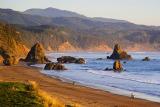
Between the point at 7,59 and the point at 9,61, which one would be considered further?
the point at 7,59

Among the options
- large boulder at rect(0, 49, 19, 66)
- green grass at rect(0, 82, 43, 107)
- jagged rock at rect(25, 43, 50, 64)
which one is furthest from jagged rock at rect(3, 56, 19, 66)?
green grass at rect(0, 82, 43, 107)

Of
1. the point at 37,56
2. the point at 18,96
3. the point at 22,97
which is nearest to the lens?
the point at 22,97

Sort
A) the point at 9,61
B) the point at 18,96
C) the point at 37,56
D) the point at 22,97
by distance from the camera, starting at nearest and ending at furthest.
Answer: the point at 22,97
the point at 18,96
the point at 9,61
the point at 37,56

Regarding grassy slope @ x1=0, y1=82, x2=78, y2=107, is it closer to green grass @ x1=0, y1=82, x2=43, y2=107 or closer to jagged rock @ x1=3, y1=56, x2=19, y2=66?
green grass @ x1=0, y1=82, x2=43, y2=107

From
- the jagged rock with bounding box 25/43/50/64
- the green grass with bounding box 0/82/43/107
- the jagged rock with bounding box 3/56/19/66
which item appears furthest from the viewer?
the jagged rock with bounding box 25/43/50/64

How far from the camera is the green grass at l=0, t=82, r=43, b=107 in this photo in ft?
55.4

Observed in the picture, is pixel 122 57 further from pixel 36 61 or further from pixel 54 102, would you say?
pixel 54 102

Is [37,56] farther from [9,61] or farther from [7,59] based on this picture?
[9,61]

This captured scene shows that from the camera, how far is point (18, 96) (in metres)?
17.8

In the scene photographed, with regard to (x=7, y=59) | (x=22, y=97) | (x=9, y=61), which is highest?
(x=22, y=97)

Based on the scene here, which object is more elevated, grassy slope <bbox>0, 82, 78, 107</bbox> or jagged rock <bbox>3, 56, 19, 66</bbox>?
grassy slope <bbox>0, 82, 78, 107</bbox>

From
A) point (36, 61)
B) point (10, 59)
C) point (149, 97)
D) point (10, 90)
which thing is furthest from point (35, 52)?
point (10, 90)

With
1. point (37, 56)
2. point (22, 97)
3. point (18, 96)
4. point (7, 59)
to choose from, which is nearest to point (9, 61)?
point (7, 59)

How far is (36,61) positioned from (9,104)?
334 ft
